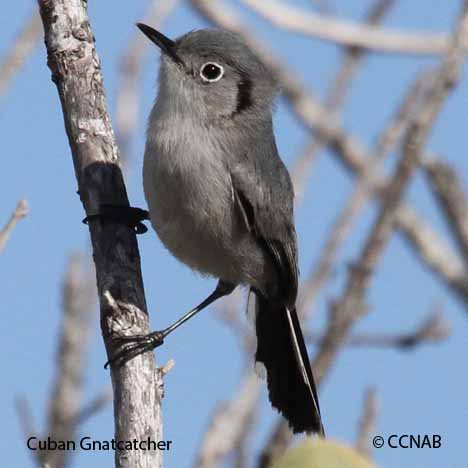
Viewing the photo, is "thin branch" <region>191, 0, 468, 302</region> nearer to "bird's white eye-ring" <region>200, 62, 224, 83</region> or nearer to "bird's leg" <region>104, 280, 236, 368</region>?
"bird's white eye-ring" <region>200, 62, 224, 83</region>

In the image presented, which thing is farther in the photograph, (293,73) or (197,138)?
(293,73)

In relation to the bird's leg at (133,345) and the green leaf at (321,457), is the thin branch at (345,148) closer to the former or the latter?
the bird's leg at (133,345)

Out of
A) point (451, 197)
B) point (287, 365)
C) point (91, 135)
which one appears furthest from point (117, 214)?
point (451, 197)

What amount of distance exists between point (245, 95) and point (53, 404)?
175 cm

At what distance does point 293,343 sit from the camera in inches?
171

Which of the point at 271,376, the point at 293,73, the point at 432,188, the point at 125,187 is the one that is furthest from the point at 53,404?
the point at 293,73

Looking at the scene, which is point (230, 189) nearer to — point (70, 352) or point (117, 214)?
point (117, 214)

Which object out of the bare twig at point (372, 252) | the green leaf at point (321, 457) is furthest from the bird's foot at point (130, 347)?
the green leaf at point (321, 457)

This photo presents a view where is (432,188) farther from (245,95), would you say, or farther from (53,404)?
(53,404)

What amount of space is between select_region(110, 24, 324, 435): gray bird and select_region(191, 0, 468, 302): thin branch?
1.53 feet

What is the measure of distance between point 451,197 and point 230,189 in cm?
131

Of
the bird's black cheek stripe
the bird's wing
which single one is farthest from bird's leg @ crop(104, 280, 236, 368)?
the bird's black cheek stripe

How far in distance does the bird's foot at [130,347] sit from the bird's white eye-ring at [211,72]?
149cm

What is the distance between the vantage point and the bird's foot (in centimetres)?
298
